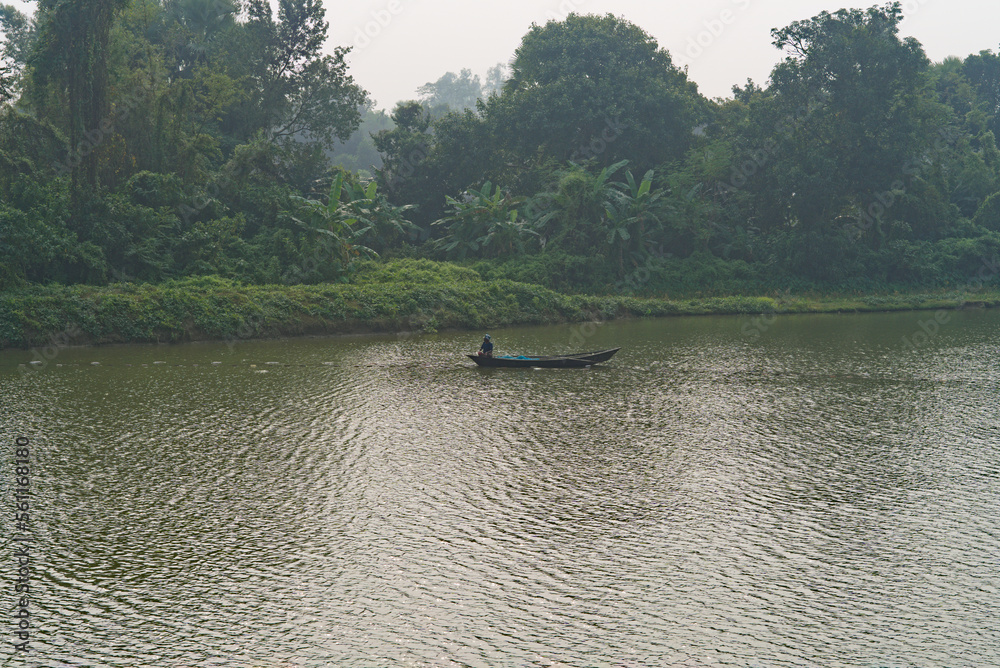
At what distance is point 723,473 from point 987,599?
6012 mm

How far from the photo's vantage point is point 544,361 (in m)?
27.5

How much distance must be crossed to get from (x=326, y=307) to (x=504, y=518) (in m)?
23.9

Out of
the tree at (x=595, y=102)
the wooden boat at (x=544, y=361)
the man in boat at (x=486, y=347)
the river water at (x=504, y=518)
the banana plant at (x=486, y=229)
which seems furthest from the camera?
the tree at (x=595, y=102)

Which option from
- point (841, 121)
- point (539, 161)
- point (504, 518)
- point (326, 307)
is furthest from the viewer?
point (539, 161)

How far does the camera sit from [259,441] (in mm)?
18656

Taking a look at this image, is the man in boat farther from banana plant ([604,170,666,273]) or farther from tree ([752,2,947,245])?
tree ([752,2,947,245])

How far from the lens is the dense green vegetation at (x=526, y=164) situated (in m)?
38.6

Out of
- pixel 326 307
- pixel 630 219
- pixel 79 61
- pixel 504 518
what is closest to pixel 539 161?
pixel 630 219

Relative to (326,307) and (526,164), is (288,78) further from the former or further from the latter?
(326,307)

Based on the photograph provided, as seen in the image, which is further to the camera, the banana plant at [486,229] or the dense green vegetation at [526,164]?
the banana plant at [486,229]

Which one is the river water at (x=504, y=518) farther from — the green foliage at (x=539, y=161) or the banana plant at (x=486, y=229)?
the banana plant at (x=486, y=229)

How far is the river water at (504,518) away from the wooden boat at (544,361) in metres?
0.85

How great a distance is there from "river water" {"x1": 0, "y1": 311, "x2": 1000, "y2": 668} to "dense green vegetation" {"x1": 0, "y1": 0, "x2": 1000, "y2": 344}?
49.9 feet

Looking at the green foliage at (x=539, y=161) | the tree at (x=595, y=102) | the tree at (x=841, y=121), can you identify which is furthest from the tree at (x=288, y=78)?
the tree at (x=841, y=121)
